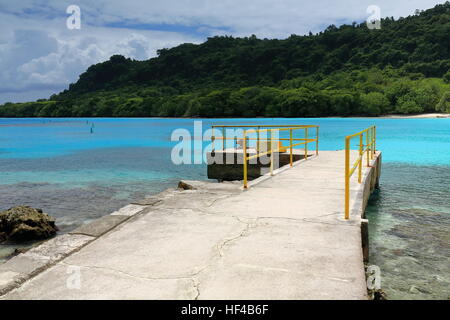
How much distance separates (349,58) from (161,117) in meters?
54.4

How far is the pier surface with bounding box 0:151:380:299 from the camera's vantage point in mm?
3357

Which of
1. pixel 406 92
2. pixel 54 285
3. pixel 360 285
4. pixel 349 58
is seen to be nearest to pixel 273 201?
pixel 360 285

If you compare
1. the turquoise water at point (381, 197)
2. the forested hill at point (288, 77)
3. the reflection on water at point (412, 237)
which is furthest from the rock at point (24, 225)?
the forested hill at point (288, 77)

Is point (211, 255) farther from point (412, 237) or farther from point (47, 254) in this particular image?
point (412, 237)

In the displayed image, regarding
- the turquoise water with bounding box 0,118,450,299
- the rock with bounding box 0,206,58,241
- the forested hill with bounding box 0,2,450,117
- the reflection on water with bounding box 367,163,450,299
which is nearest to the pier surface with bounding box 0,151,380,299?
the reflection on water with bounding box 367,163,450,299

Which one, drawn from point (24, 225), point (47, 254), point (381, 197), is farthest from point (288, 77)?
point (47, 254)

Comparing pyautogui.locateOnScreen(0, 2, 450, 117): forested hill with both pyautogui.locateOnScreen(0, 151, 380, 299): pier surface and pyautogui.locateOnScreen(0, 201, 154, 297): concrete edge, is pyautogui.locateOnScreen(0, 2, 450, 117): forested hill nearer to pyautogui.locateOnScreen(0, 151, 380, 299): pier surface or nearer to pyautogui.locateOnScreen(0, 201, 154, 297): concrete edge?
pyautogui.locateOnScreen(0, 151, 380, 299): pier surface

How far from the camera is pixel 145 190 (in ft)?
45.0

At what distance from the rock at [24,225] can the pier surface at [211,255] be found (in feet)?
9.46

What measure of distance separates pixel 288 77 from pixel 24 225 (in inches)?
4320

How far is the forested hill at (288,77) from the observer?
8394cm

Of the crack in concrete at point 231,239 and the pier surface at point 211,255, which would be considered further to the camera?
the crack in concrete at point 231,239

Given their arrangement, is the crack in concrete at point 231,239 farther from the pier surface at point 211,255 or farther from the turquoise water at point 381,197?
the turquoise water at point 381,197
